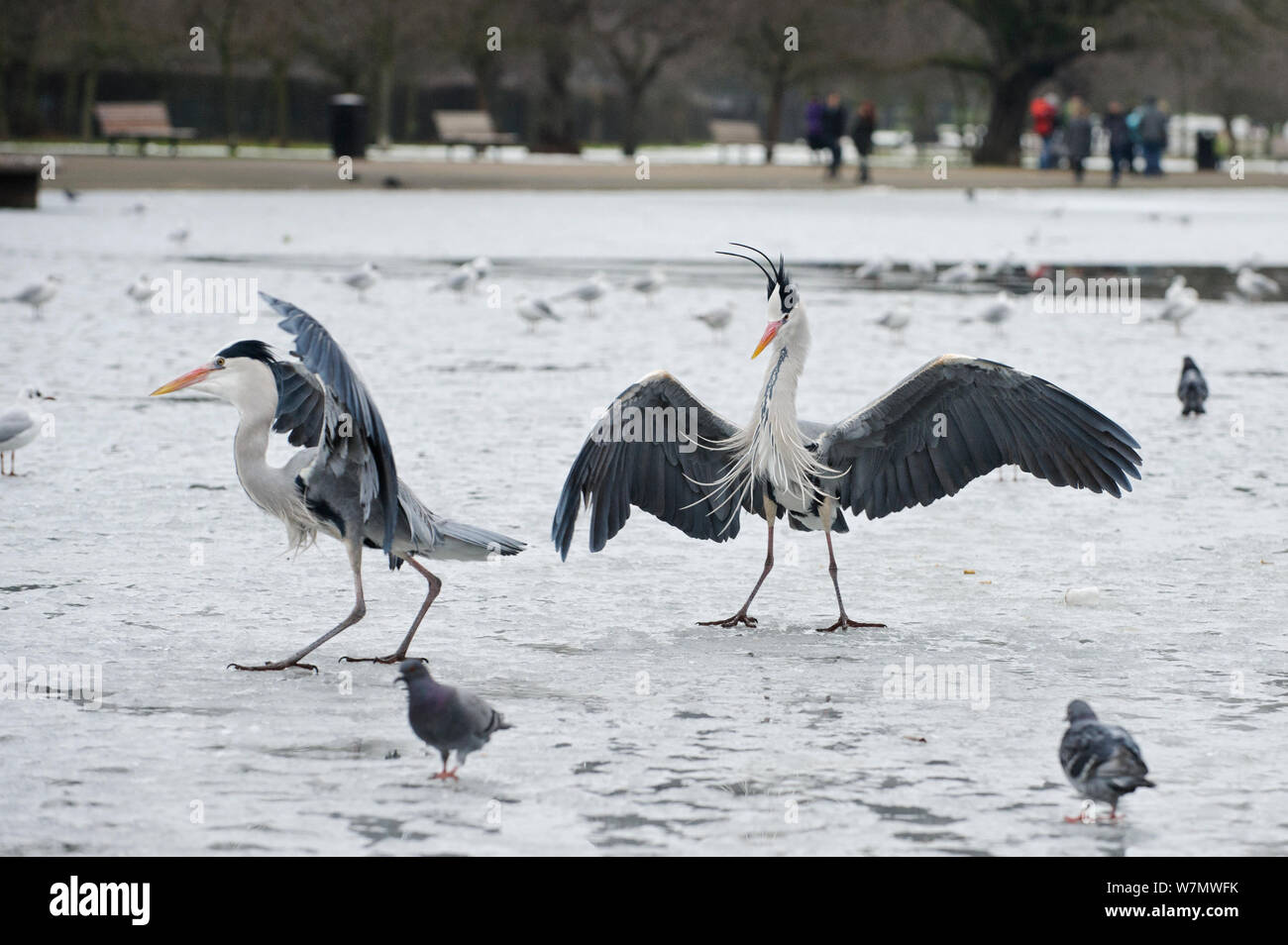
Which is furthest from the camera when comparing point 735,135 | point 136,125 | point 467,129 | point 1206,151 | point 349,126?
point 735,135

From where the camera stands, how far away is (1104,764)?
15.1 ft

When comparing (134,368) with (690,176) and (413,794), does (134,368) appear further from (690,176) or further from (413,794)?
(690,176)

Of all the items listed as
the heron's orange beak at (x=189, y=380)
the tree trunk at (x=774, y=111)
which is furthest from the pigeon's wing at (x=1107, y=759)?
the tree trunk at (x=774, y=111)

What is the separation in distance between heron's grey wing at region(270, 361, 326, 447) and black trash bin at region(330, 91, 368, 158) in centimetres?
3632

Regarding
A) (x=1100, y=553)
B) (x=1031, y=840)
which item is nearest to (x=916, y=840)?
(x=1031, y=840)

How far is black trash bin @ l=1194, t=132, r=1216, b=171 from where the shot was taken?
49875mm

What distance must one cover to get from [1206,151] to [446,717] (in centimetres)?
4890

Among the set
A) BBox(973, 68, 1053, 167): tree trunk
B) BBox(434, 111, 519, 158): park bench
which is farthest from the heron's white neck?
BBox(434, 111, 519, 158): park bench

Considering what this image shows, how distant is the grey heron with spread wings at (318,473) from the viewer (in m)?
5.87

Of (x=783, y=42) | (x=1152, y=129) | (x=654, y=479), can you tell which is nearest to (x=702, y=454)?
(x=654, y=479)

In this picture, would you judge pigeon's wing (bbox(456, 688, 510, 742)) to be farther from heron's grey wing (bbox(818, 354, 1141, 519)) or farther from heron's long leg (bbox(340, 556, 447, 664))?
heron's grey wing (bbox(818, 354, 1141, 519))

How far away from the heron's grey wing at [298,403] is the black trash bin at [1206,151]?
47.5m

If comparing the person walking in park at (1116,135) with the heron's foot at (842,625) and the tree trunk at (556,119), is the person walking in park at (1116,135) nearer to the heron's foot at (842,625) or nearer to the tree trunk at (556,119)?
the tree trunk at (556,119)

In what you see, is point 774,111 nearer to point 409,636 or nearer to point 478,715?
point 409,636
